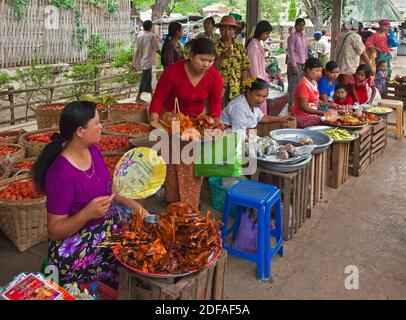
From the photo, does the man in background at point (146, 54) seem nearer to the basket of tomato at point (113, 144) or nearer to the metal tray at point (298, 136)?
the basket of tomato at point (113, 144)

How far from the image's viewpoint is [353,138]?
15.3ft

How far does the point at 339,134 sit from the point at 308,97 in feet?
1.93

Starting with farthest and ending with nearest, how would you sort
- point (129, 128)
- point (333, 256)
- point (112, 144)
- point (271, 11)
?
point (271, 11) < point (129, 128) < point (112, 144) < point (333, 256)

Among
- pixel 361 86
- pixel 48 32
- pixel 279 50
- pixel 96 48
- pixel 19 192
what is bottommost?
pixel 19 192

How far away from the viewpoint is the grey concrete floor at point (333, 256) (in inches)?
113

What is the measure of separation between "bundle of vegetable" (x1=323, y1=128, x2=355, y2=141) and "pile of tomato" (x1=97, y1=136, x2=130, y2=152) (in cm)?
223

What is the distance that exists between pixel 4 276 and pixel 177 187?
1.52m

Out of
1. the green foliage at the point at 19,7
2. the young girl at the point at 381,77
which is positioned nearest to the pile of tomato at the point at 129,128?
the green foliage at the point at 19,7

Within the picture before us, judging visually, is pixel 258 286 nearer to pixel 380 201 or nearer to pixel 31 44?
pixel 380 201

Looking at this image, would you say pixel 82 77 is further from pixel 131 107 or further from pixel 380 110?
pixel 380 110

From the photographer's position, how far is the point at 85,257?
2158 millimetres

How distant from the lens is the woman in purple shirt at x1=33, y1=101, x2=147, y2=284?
1.97 m

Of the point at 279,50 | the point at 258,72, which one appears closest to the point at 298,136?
the point at 258,72
